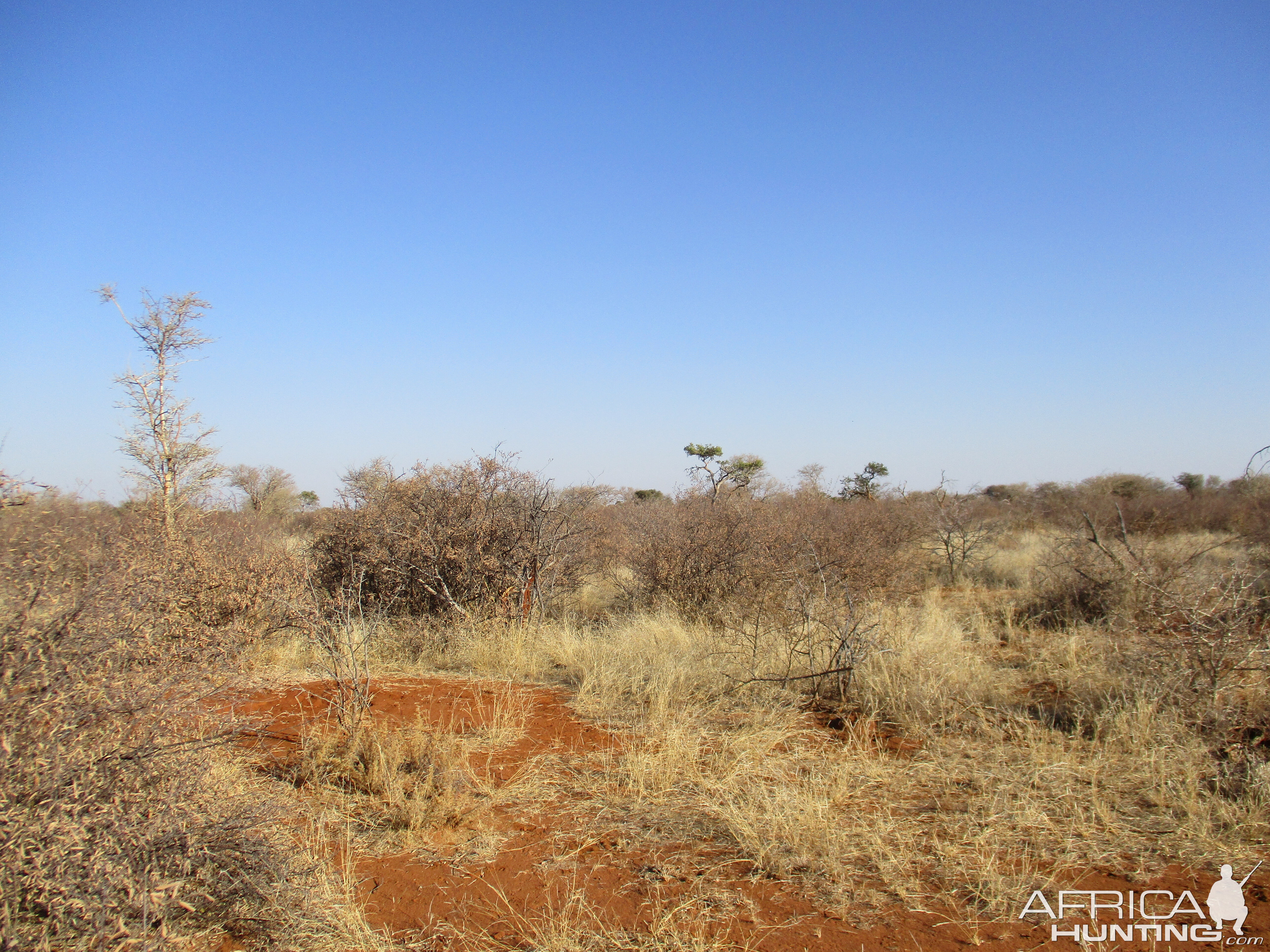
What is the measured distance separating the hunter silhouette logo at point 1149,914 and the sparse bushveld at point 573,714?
0.17m

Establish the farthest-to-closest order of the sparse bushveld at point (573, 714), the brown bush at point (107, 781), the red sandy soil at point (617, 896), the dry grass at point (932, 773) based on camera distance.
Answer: the dry grass at point (932, 773) → the red sandy soil at point (617, 896) → the sparse bushveld at point (573, 714) → the brown bush at point (107, 781)

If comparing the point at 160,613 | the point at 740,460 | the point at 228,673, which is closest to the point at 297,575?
the point at 160,613

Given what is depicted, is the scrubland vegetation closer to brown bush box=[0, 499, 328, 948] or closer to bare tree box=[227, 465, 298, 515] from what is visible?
brown bush box=[0, 499, 328, 948]

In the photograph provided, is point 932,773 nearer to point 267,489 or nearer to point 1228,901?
point 1228,901

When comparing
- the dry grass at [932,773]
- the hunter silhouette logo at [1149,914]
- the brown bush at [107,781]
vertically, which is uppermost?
the brown bush at [107,781]

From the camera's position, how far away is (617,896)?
331cm

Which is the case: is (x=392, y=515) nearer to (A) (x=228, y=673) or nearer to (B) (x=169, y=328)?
(A) (x=228, y=673)

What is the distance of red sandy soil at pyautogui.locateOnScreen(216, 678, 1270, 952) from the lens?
2.97 meters

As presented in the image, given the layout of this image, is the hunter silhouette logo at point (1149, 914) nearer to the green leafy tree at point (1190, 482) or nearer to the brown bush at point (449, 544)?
the brown bush at point (449, 544)

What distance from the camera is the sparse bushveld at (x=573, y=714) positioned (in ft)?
9.07

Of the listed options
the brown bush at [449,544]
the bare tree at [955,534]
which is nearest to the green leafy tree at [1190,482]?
the bare tree at [955,534]

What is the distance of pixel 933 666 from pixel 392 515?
6789mm

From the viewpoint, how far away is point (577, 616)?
1048 cm

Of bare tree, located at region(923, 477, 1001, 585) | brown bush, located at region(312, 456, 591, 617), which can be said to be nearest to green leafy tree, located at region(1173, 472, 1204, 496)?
bare tree, located at region(923, 477, 1001, 585)
